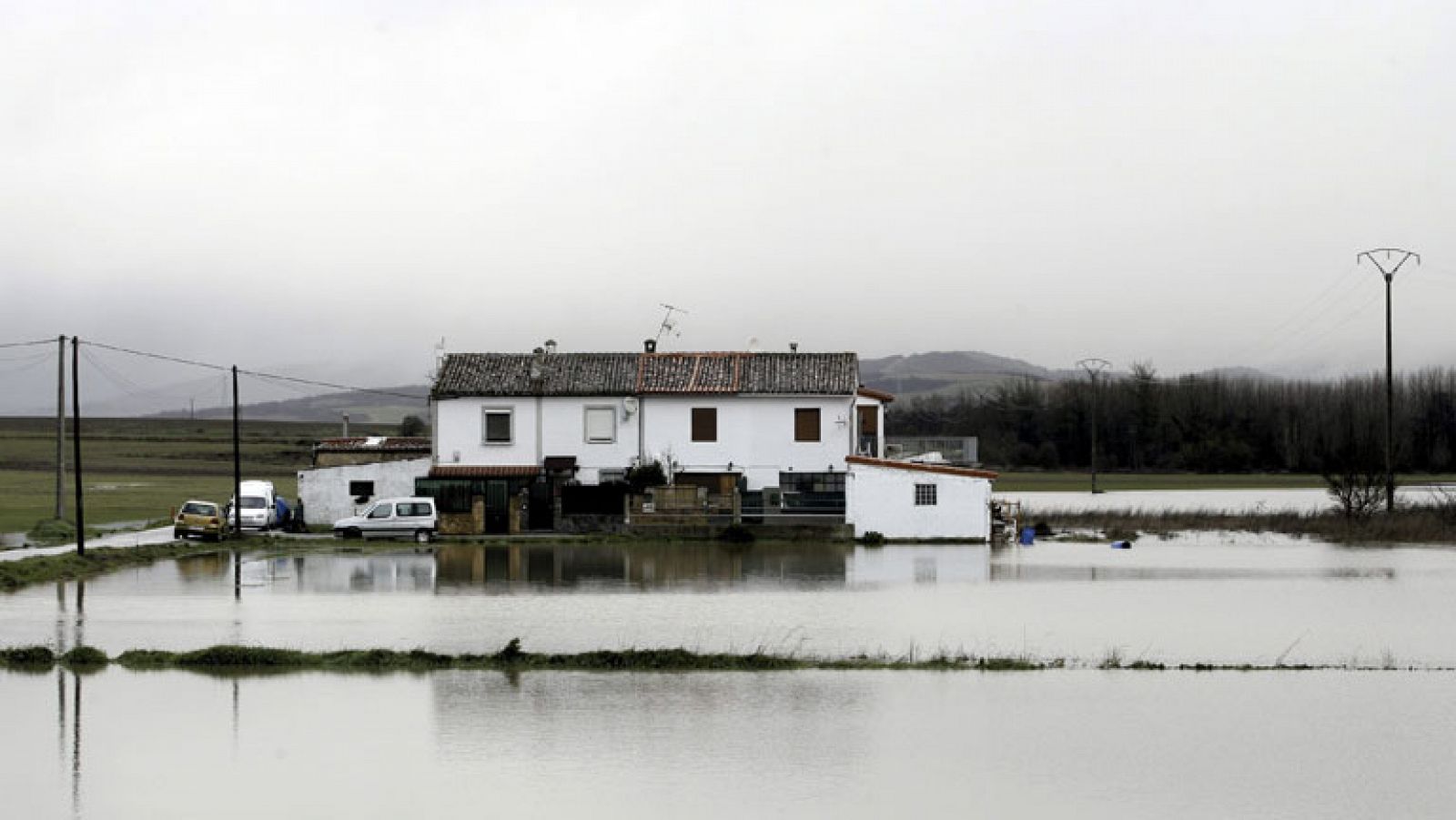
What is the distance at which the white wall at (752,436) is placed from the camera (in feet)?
176

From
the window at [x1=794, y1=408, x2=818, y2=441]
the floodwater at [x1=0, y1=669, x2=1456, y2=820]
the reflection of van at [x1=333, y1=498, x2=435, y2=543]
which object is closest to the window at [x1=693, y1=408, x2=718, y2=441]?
the window at [x1=794, y1=408, x2=818, y2=441]

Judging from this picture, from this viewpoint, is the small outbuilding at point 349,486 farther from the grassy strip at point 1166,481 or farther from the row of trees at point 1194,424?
the row of trees at point 1194,424

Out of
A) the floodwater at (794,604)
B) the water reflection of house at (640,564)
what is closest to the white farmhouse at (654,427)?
the water reflection of house at (640,564)

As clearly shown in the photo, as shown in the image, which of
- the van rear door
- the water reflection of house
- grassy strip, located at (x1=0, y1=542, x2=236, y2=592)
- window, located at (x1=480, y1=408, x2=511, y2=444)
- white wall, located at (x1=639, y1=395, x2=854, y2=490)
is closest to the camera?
grassy strip, located at (x1=0, y1=542, x2=236, y2=592)

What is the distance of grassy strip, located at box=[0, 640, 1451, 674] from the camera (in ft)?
70.9

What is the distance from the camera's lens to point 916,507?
164 feet

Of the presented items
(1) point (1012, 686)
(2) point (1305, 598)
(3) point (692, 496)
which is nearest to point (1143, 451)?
(3) point (692, 496)

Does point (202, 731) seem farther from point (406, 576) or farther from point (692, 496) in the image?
point (692, 496)

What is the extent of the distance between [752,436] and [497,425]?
851 cm

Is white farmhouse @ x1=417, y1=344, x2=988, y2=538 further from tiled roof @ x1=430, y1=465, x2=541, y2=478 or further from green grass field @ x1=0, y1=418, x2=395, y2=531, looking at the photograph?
green grass field @ x1=0, y1=418, x2=395, y2=531

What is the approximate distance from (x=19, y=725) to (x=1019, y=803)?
10.6 meters

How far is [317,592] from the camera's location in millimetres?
32469

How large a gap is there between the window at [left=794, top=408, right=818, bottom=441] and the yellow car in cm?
1813

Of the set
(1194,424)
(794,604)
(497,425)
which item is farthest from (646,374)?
(1194,424)
